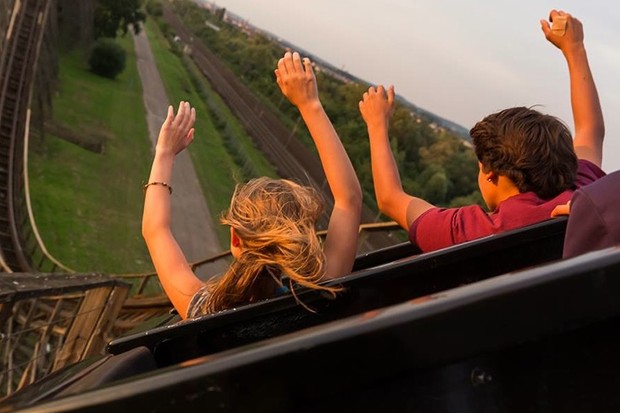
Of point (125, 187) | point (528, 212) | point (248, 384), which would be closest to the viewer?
point (248, 384)

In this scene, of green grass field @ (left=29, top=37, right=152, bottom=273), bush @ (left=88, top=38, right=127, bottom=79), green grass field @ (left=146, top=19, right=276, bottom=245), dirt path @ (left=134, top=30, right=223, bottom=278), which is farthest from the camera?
bush @ (left=88, top=38, right=127, bottom=79)

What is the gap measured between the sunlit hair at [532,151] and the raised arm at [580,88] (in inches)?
14.7

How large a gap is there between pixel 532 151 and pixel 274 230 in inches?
24.2

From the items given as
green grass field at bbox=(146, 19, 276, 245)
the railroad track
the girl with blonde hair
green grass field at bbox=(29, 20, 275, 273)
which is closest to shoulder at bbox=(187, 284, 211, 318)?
the girl with blonde hair

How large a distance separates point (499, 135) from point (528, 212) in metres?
0.18

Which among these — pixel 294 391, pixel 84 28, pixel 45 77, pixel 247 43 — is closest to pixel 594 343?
pixel 294 391

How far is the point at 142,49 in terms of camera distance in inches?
2128

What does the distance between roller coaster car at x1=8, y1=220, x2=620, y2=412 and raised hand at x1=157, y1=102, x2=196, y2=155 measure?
1.18 metres

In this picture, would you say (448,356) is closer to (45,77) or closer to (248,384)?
(248,384)

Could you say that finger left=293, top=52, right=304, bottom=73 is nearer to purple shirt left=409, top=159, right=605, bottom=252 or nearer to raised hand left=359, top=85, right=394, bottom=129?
raised hand left=359, top=85, right=394, bottom=129

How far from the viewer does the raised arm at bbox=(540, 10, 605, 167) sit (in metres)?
2.08

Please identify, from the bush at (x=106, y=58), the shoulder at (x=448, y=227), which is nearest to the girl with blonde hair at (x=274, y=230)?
the shoulder at (x=448, y=227)

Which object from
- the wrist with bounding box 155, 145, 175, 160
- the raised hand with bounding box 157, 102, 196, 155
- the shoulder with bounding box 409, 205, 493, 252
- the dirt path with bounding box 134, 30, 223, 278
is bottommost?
the dirt path with bounding box 134, 30, 223, 278

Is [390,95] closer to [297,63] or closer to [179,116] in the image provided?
[297,63]
